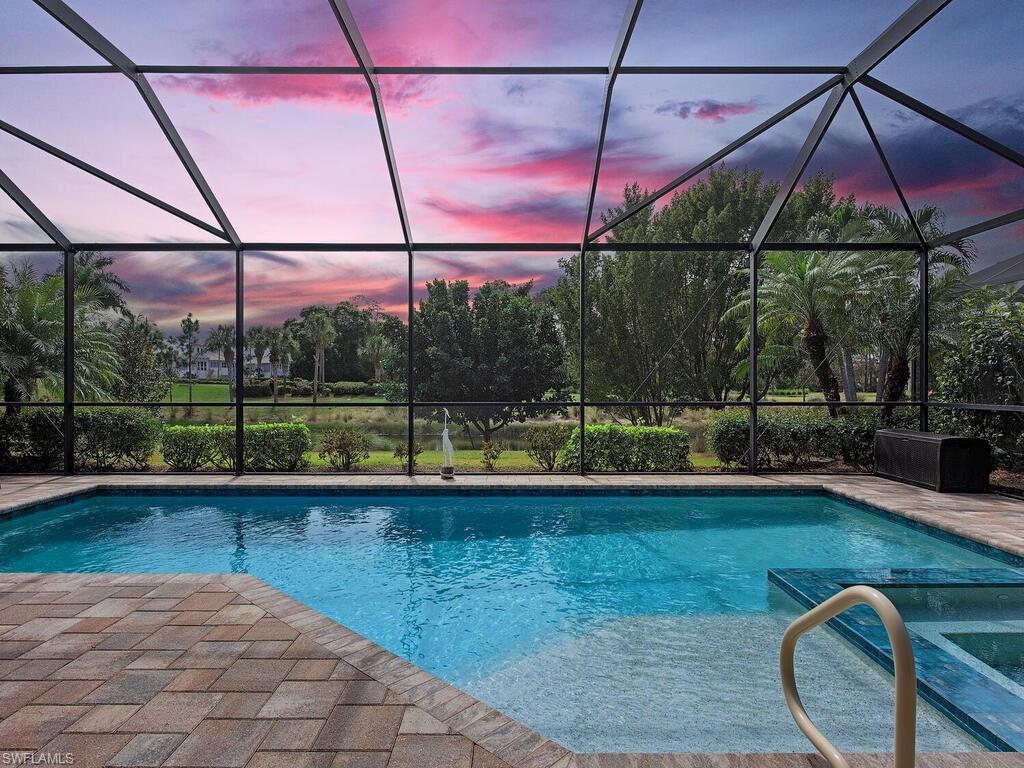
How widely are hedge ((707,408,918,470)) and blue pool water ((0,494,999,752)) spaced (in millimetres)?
1765

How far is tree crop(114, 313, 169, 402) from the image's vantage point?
641 inches

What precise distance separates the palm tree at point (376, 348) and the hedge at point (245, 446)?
1032 centimetres

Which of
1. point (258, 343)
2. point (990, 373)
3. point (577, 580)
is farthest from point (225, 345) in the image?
point (990, 373)

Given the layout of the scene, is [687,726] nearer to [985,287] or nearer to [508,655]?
[508,655]

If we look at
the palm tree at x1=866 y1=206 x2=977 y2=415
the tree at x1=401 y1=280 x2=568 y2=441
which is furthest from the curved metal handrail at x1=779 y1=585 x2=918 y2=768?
the tree at x1=401 y1=280 x2=568 y2=441

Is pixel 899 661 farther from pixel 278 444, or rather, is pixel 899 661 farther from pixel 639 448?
pixel 278 444

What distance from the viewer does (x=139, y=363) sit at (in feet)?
54.5

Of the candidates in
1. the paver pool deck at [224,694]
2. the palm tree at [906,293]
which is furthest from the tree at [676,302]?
the paver pool deck at [224,694]

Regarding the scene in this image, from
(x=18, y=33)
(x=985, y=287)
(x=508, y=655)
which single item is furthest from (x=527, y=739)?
(x=985, y=287)

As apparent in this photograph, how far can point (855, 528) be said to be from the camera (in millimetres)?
6121

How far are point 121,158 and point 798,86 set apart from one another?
840 centimetres

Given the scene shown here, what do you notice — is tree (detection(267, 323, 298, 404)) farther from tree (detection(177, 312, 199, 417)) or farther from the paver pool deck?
the paver pool deck

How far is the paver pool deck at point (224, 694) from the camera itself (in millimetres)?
2035

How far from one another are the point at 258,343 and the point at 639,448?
1397 cm
